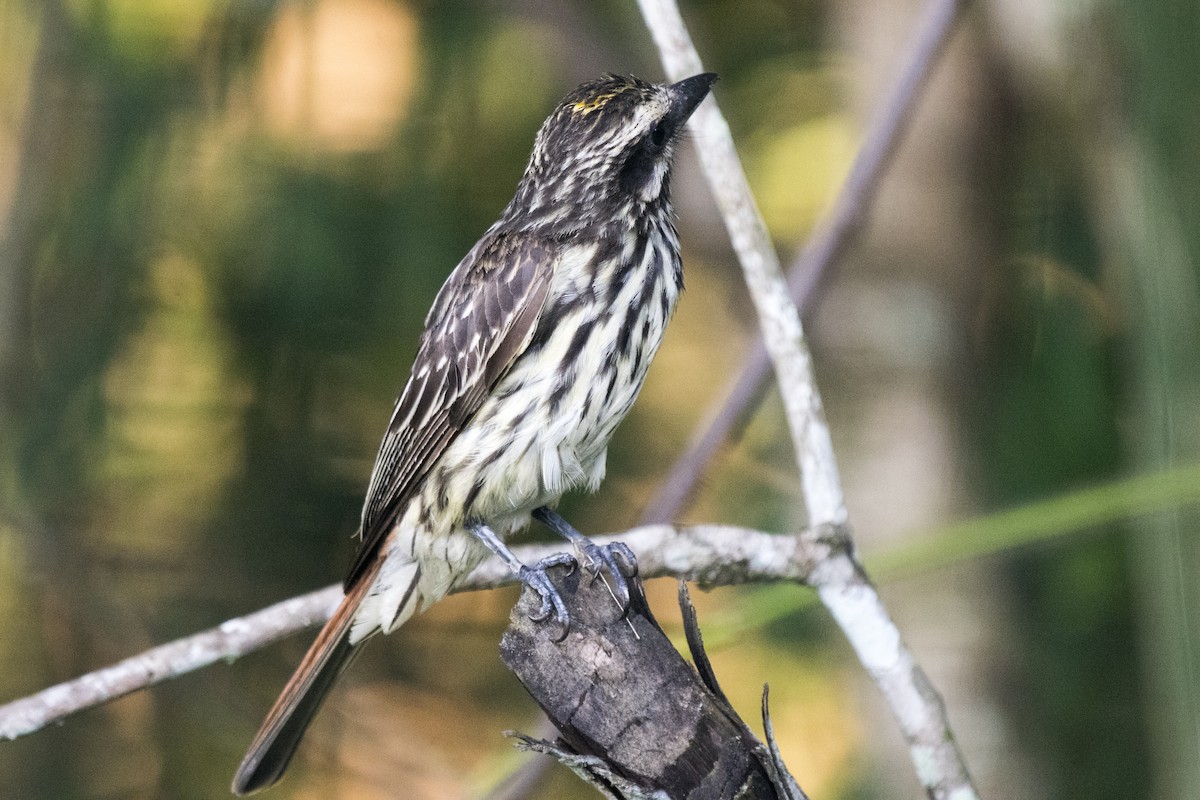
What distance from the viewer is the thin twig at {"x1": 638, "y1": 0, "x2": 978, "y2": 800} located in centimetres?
232

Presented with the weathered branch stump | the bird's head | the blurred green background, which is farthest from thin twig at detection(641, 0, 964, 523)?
the blurred green background

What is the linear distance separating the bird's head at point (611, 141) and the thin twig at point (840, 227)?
1.32 ft

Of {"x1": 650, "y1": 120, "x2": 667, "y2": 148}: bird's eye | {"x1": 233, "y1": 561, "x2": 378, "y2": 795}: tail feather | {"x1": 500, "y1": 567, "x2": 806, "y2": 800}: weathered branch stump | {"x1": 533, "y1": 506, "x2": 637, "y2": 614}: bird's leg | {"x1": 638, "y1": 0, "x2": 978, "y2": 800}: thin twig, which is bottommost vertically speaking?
{"x1": 233, "y1": 561, "x2": 378, "y2": 795}: tail feather

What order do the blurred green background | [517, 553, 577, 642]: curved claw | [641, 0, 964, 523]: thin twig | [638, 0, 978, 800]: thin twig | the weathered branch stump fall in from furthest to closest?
the blurred green background → [641, 0, 964, 523]: thin twig → [638, 0, 978, 800]: thin twig → [517, 553, 577, 642]: curved claw → the weathered branch stump

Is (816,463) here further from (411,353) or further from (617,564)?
(411,353)

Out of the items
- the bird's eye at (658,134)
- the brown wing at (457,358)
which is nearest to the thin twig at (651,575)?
the brown wing at (457,358)

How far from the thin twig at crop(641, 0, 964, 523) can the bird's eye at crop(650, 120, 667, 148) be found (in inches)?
17.1

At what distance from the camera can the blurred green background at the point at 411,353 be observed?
421 centimetres

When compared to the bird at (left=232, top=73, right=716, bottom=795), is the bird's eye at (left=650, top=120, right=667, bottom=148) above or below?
above

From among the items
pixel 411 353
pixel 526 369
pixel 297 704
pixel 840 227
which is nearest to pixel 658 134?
pixel 840 227

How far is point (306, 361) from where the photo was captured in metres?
4.45

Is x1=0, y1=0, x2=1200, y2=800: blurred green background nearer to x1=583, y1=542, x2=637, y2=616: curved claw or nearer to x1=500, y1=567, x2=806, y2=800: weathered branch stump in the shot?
x1=583, y1=542, x2=637, y2=616: curved claw

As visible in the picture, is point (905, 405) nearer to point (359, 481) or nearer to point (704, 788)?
point (359, 481)

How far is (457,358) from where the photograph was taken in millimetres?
2877
